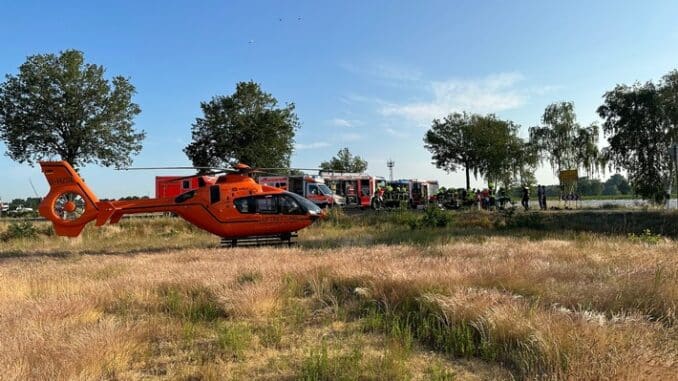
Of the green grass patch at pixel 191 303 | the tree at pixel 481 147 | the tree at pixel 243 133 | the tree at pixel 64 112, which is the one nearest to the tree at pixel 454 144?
the tree at pixel 481 147

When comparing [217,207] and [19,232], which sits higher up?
[217,207]

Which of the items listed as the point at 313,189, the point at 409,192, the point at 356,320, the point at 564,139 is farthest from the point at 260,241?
the point at 564,139

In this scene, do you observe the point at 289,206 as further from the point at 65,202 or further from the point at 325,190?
the point at 325,190

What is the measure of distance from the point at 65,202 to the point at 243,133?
104 feet

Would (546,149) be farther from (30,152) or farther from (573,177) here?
(30,152)

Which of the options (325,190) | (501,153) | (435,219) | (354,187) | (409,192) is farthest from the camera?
(501,153)

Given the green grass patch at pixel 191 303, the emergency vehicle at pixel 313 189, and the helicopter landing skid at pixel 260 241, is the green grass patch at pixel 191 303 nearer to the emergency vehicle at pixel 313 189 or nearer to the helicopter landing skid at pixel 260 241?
the helicopter landing skid at pixel 260 241

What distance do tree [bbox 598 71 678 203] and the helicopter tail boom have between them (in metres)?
32.7

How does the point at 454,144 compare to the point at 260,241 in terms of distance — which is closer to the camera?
the point at 260,241

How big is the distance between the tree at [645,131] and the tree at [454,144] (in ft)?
72.5

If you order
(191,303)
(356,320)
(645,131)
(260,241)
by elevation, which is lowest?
(356,320)

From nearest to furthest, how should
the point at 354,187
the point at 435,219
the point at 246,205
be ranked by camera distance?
the point at 246,205
the point at 435,219
the point at 354,187

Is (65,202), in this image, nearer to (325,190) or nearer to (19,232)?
(19,232)

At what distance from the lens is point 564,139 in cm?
4372
